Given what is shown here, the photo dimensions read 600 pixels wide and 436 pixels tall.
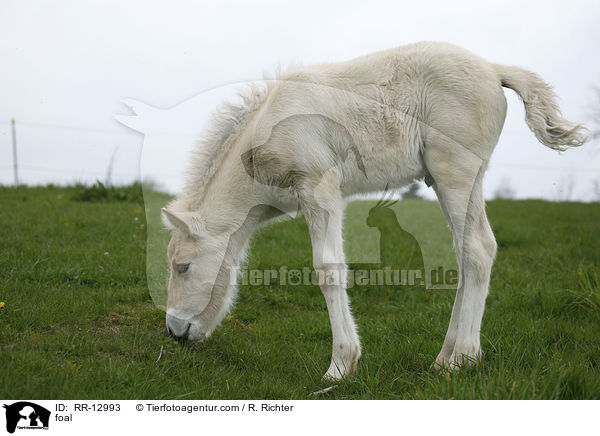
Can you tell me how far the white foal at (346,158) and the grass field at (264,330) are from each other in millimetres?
372

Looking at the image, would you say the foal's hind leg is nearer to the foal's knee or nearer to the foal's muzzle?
the foal's knee

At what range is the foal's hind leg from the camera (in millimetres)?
3803

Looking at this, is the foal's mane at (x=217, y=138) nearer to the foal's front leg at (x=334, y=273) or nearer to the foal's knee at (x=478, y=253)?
the foal's front leg at (x=334, y=273)

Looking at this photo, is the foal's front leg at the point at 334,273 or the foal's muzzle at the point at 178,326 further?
the foal's muzzle at the point at 178,326

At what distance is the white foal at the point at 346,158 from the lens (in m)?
3.80

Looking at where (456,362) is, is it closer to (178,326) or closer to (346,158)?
(346,158)

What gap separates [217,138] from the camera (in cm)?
412

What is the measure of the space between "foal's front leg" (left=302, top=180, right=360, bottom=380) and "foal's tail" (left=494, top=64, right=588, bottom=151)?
1.73 metres

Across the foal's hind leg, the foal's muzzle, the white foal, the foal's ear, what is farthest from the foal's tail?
the foal's muzzle

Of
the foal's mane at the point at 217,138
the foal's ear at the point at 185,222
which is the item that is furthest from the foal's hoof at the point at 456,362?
the foal's mane at the point at 217,138

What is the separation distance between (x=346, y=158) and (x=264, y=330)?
6.36 feet

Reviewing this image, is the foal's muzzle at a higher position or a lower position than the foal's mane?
lower

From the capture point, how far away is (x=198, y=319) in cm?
415
